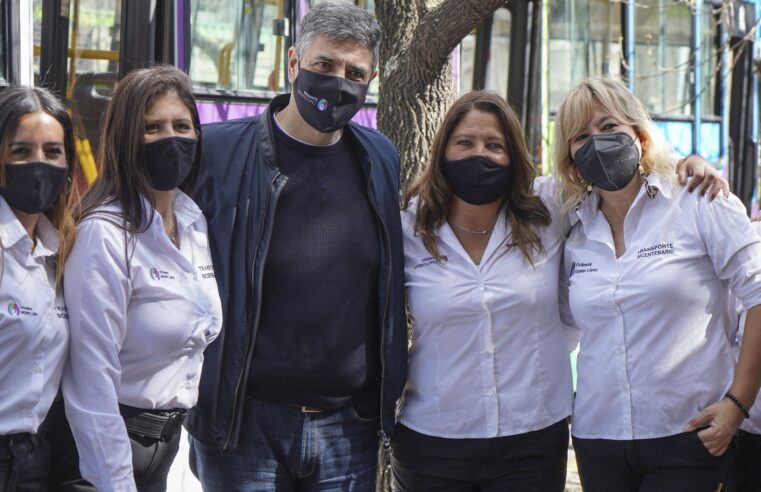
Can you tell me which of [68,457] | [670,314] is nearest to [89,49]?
[68,457]

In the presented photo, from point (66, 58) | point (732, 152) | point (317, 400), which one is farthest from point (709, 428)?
point (732, 152)

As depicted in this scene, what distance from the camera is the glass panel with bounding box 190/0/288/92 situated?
18.7 ft

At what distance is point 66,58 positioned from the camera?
16.7ft

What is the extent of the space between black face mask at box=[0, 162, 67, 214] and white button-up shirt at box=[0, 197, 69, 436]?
0.11 ft

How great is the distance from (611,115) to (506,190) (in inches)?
15.5

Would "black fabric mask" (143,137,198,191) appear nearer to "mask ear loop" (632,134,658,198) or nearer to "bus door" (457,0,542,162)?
"mask ear loop" (632,134,658,198)

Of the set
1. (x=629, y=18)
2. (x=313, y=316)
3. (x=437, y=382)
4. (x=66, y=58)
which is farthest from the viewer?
(x=629, y=18)

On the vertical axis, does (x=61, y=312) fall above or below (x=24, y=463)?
above

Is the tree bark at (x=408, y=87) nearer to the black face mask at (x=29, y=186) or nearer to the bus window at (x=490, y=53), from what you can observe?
the black face mask at (x=29, y=186)

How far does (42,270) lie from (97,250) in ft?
0.46

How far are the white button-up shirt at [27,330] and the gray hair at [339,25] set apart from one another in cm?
99

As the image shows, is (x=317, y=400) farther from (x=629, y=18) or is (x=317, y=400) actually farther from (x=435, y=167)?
(x=629, y=18)

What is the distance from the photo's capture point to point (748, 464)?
11.3ft

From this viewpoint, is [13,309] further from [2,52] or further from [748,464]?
[2,52]
